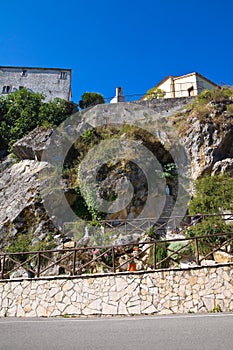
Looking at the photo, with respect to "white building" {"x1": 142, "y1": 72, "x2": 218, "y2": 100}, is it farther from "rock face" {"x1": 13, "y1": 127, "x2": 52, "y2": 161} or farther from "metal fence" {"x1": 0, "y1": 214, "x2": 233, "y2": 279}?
"metal fence" {"x1": 0, "y1": 214, "x2": 233, "y2": 279}

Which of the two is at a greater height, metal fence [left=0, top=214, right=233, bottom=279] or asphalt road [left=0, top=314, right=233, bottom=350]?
metal fence [left=0, top=214, right=233, bottom=279]

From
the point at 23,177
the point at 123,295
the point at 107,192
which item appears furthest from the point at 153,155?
the point at 123,295

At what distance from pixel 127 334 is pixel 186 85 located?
21.7 m

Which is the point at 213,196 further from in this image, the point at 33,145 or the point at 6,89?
the point at 6,89

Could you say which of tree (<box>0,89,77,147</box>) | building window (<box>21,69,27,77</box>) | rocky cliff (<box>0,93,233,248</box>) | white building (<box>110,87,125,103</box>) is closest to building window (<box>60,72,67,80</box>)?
building window (<box>21,69,27,77</box>)

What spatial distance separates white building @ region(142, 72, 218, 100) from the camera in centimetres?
2331

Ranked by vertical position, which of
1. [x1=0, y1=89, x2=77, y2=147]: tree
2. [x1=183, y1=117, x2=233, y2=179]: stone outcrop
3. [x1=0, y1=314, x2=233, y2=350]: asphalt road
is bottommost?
[x1=0, y1=314, x2=233, y2=350]: asphalt road

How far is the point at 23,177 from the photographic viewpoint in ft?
51.2

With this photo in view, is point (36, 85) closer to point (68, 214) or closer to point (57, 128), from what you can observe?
point (57, 128)

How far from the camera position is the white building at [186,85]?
23.3m

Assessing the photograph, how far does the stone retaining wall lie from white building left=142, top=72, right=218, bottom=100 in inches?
690

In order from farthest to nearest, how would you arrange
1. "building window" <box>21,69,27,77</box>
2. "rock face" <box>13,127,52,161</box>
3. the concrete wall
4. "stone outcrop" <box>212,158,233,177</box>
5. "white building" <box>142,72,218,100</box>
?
"building window" <box>21,69,27,77</box>, "white building" <box>142,72,218,100</box>, the concrete wall, "rock face" <box>13,127,52,161</box>, "stone outcrop" <box>212,158,233,177</box>

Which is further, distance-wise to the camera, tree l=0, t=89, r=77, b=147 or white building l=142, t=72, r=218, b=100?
white building l=142, t=72, r=218, b=100

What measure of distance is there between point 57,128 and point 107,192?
6.10m
